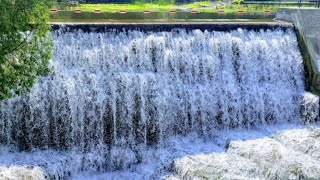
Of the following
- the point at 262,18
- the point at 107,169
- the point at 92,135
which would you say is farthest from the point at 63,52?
the point at 262,18

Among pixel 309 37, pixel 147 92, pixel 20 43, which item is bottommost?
pixel 147 92

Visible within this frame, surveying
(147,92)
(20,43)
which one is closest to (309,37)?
(147,92)

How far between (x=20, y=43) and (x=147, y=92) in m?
4.85

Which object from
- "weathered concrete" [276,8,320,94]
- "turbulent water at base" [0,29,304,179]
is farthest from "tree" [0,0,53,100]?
"weathered concrete" [276,8,320,94]

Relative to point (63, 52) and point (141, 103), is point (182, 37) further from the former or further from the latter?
point (63, 52)

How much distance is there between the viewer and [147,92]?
13273mm

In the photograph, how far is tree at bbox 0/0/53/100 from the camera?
8.88 metres

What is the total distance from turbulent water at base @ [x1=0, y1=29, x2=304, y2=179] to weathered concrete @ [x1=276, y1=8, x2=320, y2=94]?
A: 28 centimetres

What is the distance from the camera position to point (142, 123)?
42.9 feet

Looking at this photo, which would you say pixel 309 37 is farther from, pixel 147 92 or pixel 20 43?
pixel 20 43

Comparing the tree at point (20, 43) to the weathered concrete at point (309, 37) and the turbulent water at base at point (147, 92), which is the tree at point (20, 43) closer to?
the turbulent water at base at point (147, 92)

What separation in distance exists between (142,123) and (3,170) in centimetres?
409

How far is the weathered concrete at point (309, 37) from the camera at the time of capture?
15415 millimetres

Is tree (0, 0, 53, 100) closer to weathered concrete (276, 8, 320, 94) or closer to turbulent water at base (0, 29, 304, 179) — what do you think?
turbulent water at base (0, 29, 304, 179)
